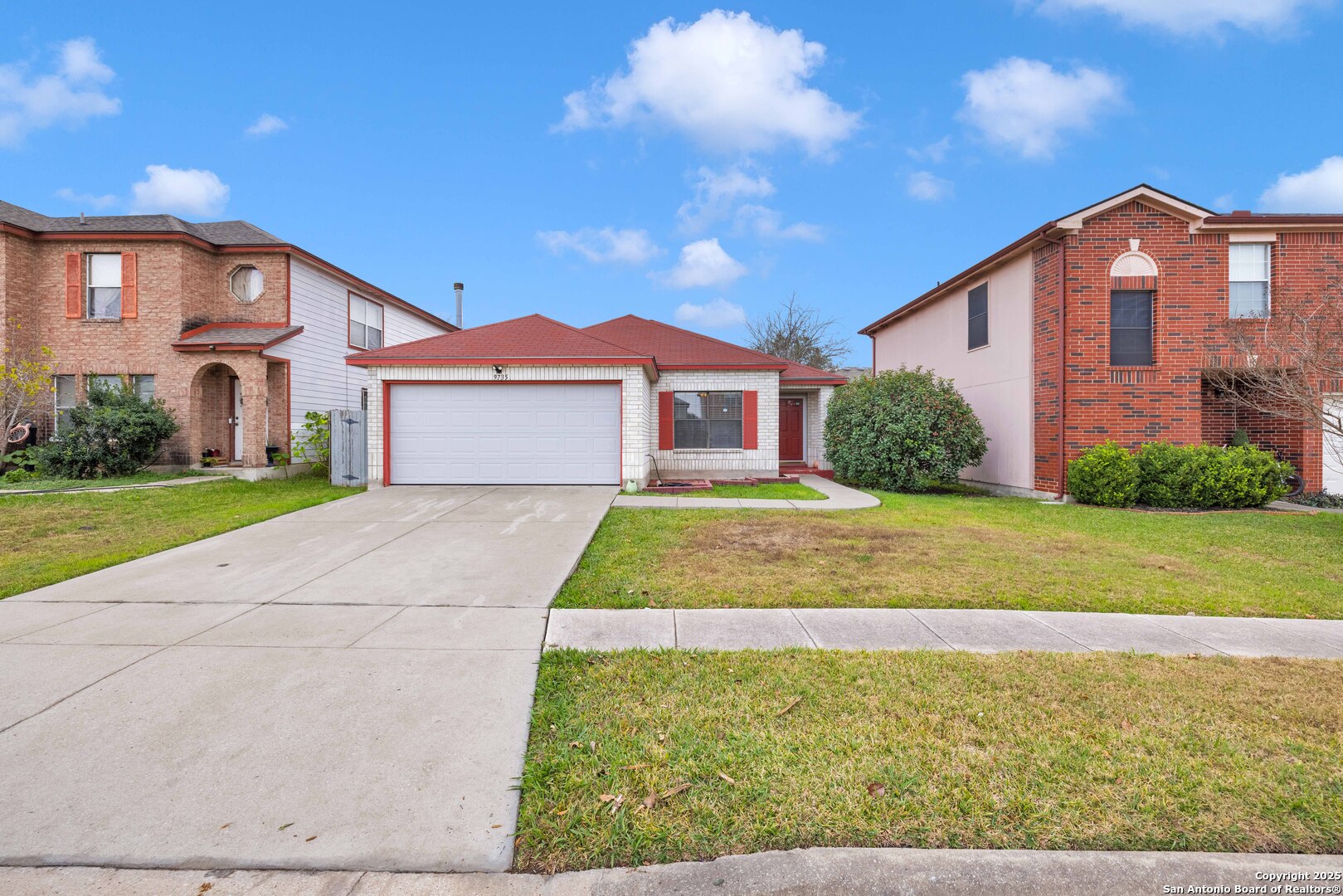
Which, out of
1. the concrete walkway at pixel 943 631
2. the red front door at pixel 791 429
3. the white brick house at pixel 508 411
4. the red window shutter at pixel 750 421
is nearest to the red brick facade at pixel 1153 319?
the red window shutter at pixel 750 421

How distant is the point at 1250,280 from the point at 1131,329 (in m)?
2.74

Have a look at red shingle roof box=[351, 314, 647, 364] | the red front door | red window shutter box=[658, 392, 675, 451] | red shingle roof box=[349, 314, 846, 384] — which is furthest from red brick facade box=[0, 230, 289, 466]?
the red front door

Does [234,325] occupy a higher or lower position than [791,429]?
higher

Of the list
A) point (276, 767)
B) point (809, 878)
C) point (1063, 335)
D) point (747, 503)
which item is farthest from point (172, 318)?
point (1063, 335)

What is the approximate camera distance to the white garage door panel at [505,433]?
42.2 feet

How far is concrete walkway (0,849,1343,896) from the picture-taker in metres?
1.99

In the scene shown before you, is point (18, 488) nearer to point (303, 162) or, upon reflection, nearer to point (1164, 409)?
point (303, 162)

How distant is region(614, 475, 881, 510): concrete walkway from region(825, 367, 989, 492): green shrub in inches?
52.5

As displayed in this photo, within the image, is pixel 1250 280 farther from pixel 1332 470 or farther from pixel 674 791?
pixel 674 791

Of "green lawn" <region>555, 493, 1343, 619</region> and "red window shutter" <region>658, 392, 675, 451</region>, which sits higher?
"red window shutter" <region>658, 392, 675, 451</region>

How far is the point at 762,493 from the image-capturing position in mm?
12664

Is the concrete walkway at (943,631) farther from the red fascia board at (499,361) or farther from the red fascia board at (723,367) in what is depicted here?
the red fascia board at (723,367)

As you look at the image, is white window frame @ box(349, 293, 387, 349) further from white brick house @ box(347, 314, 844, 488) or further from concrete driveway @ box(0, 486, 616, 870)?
concrete driveway @ box(0, 486, 616, 870)

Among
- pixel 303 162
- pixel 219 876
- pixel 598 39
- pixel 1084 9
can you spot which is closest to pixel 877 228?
pixel 1084 9
